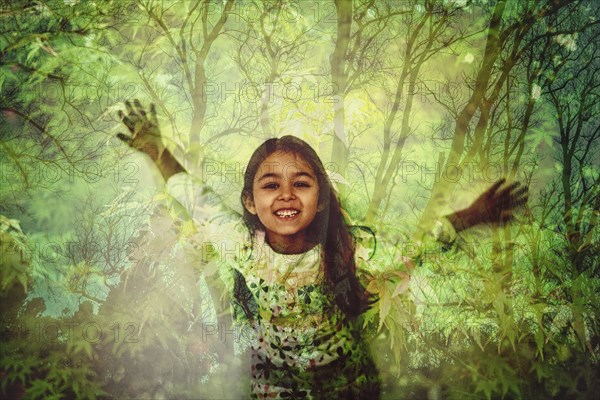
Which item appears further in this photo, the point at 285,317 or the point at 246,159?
the point at 246,159

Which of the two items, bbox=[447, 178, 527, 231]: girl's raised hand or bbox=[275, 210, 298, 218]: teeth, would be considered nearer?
bbox=[275, 210, 298, 218]: teeth

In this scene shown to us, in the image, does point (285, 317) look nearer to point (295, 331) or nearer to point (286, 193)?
point (295, 331)

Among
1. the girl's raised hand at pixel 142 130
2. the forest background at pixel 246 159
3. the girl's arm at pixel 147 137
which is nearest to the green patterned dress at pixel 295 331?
the forest background at pixel 246 159

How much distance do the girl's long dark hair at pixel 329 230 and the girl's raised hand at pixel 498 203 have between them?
715mm

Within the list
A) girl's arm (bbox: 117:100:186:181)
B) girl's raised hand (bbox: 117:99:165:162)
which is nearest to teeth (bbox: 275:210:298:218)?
girl's arm (bbox: 117:100:186:181)

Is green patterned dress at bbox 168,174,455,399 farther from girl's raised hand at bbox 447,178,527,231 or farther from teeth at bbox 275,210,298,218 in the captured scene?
girl's raised hand at bbox 447,178,527,231

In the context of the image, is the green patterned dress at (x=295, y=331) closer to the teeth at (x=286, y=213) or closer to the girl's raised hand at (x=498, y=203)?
the teeth at (x=286, y=213)

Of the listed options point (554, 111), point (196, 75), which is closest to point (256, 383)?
point (196, 75)

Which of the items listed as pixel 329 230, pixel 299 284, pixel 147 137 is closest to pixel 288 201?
pixel 329 230

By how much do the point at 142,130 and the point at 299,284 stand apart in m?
1.16

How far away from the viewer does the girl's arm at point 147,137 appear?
2.44 meters

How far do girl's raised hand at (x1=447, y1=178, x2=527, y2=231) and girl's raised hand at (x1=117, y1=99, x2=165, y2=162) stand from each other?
67.6 inches

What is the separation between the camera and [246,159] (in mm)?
2420

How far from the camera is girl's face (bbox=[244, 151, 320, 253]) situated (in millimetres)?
2299
